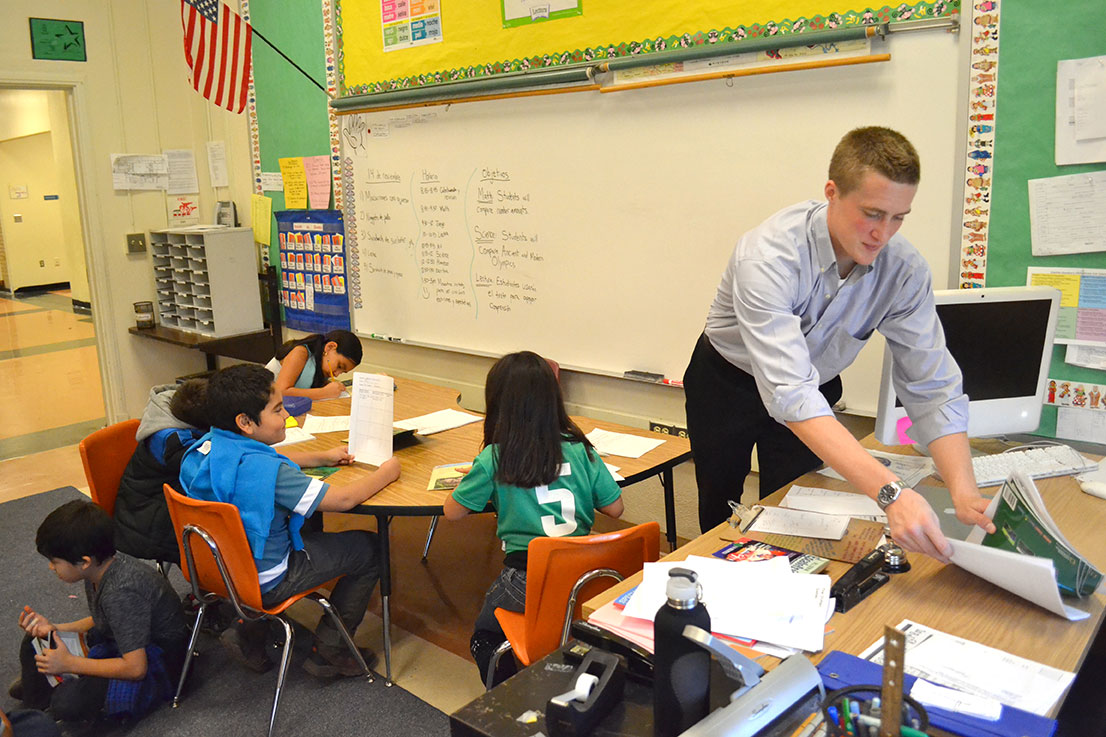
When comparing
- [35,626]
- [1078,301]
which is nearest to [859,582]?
[1078,301]

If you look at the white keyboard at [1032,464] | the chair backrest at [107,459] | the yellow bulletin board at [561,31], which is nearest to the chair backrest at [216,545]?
the chair backrest at [107,459]

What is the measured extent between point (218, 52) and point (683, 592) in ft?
15.0

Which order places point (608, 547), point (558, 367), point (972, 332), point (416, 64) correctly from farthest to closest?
point (416, 64)
point (558, 367)
point (972, 332)
point (608, 547)

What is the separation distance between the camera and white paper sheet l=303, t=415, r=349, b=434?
3029 mm

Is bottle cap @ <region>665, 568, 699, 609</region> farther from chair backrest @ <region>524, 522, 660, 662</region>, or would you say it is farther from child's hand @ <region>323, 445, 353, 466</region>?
child's hand @ <region>323, 445, 353, 466</region>

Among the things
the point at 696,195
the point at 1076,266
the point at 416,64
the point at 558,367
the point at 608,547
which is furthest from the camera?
the point at 416,64

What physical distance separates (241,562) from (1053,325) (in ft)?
7.36

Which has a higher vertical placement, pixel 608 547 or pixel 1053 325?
pixel 1053 325

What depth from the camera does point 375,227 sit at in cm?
446

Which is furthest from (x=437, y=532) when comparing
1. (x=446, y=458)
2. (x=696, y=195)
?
(x=696, y=195)

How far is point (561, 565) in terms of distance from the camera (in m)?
1.91

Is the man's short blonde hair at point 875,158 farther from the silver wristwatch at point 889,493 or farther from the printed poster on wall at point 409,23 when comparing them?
the printed poster on wall at point 409,23

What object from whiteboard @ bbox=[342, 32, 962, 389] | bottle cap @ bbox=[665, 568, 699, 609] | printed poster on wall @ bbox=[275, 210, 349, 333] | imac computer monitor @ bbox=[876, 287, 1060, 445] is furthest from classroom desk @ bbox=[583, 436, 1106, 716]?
printed poster on wall @ bbox=[275, 210, 349, 333]

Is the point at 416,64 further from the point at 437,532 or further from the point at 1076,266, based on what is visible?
the point at 1076,266
